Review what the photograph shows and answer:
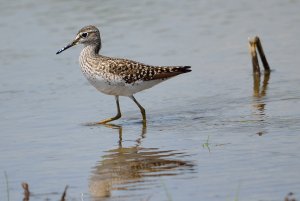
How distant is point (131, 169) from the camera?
8.48 meters

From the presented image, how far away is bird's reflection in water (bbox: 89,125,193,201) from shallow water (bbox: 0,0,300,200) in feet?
0.04

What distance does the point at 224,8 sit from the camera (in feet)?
56.2

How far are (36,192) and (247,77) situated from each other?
19.5 ft

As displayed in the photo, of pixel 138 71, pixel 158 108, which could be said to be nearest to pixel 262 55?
pixel 158 108

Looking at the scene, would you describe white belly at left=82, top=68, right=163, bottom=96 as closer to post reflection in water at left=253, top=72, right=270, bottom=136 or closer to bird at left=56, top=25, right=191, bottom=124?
bird at left=56, top=25, right=191, bottom=124

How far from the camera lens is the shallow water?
7.87 metres

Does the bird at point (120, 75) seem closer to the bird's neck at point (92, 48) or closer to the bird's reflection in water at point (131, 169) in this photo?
the bird's neck at point (92, 48)

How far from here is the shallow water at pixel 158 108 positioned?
7867 millimetres

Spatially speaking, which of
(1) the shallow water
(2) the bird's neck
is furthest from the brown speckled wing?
(1) the shallow water

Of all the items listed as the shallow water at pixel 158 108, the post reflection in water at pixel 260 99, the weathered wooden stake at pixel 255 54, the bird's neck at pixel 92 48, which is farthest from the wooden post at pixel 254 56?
the bird's neck at pixel 92 48

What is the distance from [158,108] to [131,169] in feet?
10.6

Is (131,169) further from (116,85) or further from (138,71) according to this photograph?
(138,71)

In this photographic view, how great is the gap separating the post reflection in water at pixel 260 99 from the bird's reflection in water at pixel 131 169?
133 centimetres

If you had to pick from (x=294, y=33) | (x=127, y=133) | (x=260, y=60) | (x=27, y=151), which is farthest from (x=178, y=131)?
(x=294, y=33)
